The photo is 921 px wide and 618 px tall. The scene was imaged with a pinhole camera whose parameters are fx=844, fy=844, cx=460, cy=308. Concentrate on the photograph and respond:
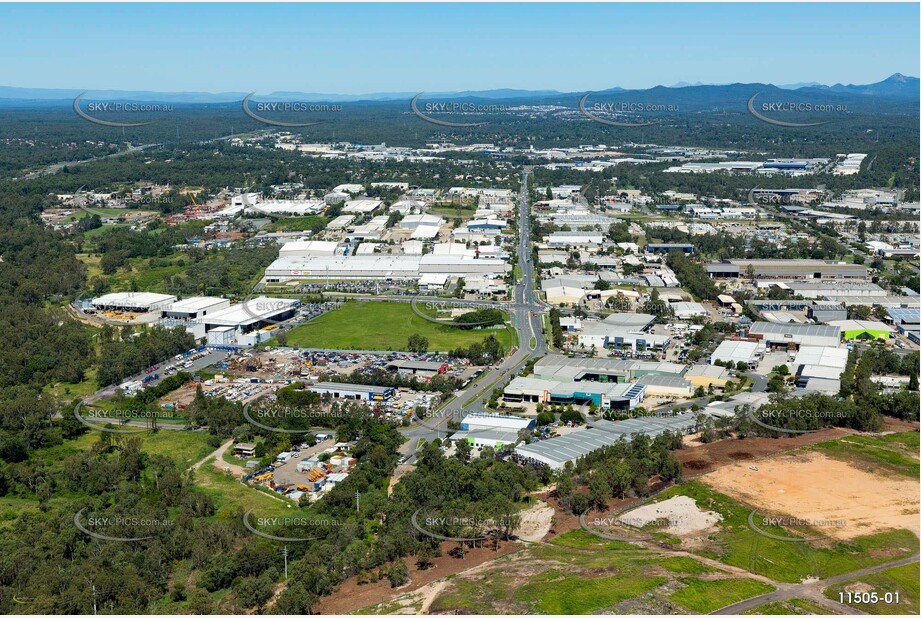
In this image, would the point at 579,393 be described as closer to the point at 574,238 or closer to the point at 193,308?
the point at 193,308

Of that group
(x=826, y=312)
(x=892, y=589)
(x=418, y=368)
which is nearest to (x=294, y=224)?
(x=418, y=368)

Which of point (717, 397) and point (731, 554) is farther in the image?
point (717, 397)

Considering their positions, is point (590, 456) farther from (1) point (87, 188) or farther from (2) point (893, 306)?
(1) point (87, 188)

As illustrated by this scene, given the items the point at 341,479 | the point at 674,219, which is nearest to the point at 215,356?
the point at 341,479

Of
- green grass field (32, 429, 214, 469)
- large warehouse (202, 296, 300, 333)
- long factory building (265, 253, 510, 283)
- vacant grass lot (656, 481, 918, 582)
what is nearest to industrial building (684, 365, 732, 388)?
vacant grass lot (656, 481, 918, 582)
